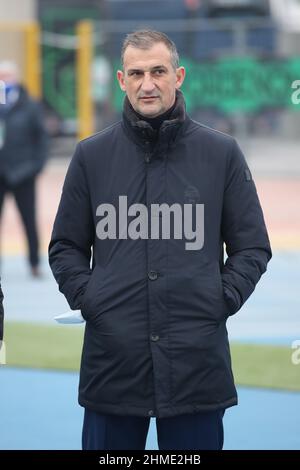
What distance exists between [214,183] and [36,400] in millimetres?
3613

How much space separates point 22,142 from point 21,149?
9cm

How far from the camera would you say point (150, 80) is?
4047mm

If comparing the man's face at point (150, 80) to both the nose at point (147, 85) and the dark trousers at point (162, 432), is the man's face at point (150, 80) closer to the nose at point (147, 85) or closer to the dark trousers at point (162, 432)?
the nose at point (147, 85)

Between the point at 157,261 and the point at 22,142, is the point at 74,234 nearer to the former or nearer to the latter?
the point at 157,261

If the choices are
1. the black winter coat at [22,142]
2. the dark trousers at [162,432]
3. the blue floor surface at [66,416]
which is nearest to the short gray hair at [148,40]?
the dark trousers at [162,432]

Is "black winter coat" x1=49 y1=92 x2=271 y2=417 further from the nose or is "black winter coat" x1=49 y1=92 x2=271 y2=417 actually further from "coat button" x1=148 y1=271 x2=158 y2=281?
the nose

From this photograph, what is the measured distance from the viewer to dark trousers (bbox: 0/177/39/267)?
1185 cm

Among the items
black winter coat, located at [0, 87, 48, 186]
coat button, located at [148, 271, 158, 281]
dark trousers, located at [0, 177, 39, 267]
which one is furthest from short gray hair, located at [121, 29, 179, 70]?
dark trousers, located at [0, 177, 39, 267]

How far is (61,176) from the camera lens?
20328 millimetres

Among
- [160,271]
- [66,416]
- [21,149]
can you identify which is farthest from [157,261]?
[21,149]

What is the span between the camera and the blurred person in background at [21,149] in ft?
38.5

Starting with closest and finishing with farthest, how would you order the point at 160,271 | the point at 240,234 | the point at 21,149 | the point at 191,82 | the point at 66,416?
the point at 160,271, the point at 240,234, the point at 66,416, the point at 21,149, the point at 191,82

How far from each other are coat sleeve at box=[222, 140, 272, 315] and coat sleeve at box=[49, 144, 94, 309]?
0.50 metres
